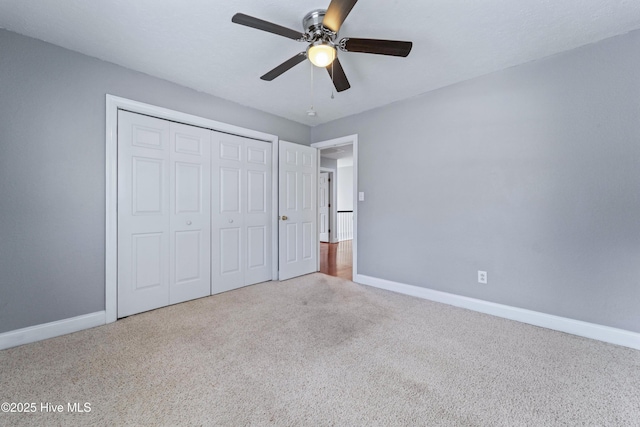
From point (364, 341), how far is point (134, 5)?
2.95m

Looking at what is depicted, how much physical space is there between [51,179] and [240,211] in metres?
1.80

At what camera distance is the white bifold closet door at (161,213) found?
8.59 ft

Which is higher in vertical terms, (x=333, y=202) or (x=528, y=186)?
(x=333, y=202)

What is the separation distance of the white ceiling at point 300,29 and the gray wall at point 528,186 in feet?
0.94

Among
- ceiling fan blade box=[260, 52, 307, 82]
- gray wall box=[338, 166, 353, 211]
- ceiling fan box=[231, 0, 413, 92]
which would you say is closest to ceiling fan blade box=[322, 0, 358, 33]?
ceiling fan box=[231, 0, 413, 92]

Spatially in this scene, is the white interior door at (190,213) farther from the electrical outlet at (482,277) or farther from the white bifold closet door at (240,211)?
the electrical outlet at (482,277)

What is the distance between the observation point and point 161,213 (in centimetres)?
285

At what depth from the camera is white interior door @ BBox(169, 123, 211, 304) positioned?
9.69ft

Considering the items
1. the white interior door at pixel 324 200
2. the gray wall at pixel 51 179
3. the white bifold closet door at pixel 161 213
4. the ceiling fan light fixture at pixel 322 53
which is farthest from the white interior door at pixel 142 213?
the white interior door at pixel 324 200

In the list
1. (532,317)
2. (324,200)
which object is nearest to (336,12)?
(532,317)

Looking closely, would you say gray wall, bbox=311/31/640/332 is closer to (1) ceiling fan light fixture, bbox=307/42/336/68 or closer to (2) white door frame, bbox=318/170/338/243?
(1) ceiling fan light fixture, bbox=307/42/336/68

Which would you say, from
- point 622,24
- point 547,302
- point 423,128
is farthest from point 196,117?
point 547,302

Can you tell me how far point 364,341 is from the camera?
214 centimetres

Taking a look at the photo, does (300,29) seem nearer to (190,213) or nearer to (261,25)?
(261,25)
